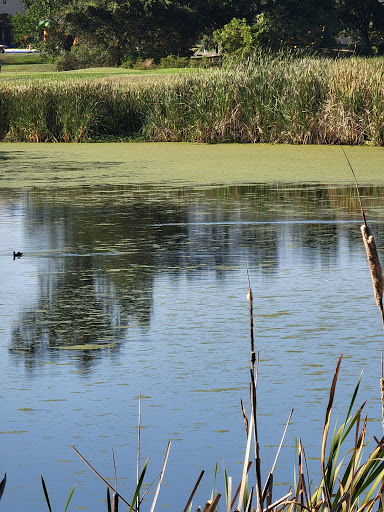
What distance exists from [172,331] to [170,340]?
0.18m

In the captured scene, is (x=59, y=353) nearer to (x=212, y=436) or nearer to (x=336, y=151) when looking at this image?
(x=212, y=436)

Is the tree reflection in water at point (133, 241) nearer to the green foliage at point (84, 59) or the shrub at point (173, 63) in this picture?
the shrub at point (173, 63)

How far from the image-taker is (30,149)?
16797mm

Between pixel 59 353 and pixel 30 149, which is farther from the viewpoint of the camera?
pixel 30 149

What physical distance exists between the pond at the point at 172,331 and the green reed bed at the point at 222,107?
504 cm

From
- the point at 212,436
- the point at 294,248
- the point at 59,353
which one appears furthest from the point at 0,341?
the point at 294,248

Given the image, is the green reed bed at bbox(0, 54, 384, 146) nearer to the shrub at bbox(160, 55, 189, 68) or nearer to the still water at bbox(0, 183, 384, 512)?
the still water at bbox(0, 183, 384, 512)

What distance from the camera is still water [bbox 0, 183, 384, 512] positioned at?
3072 millimetres

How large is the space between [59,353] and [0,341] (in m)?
0.38

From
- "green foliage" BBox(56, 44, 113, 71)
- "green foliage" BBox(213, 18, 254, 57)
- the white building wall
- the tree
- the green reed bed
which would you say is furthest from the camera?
the white building wall

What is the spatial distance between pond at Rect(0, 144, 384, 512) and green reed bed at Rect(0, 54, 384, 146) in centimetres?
504

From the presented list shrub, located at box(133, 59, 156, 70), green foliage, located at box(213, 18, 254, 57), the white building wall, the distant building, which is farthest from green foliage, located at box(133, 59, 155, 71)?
the white building wall

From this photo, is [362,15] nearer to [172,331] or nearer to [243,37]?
[243,37]

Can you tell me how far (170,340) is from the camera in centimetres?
461
